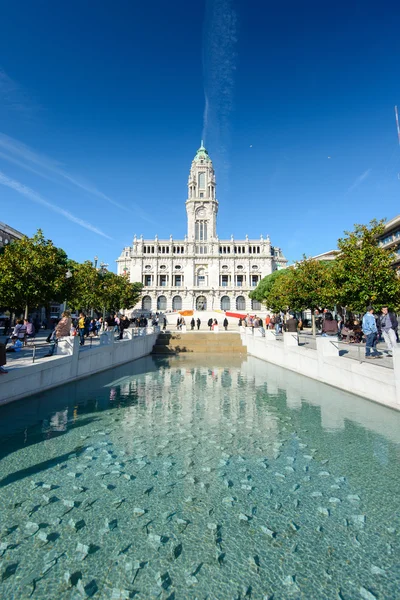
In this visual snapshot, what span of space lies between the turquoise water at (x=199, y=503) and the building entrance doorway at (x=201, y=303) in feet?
217

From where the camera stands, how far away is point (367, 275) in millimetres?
17625

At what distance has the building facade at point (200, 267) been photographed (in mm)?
76250

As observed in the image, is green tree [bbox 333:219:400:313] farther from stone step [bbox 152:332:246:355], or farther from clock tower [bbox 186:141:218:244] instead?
clock tower [bbox 186:141:218:244]

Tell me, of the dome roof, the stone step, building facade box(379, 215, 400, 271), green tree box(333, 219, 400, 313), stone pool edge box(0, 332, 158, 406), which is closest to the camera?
stone pool edge box(0, 332, 158, 406)

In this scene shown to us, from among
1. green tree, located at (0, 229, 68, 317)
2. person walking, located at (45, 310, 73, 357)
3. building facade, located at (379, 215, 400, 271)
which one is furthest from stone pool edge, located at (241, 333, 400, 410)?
building facade, located at (379, 215, 400, 271)

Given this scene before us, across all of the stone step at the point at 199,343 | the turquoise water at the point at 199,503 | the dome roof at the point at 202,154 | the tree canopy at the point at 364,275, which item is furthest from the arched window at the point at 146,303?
the turquoise water at the point at 199,503

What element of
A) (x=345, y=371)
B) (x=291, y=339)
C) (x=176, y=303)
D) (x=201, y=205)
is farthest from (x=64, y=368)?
(x=201, y=205)

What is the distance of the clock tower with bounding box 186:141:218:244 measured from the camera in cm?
8181

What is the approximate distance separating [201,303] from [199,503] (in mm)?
71555

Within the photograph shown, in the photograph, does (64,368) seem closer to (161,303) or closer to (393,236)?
(393,236)

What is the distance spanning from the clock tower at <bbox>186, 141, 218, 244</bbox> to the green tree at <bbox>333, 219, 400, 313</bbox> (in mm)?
62576

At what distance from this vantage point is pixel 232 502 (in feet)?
16.7

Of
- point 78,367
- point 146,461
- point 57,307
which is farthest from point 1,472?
point 57,307

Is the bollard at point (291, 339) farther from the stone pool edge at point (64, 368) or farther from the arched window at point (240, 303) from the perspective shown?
the arched window at point (240, 303)
